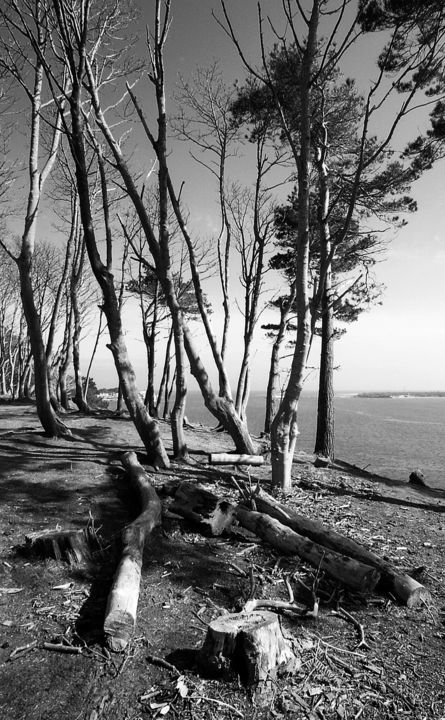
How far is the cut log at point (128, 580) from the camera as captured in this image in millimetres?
2998

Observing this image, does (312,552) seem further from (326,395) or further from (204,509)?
(326,395)

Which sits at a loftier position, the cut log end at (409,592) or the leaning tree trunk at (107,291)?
the leaning tree trunk at (107,291)

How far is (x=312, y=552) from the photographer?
14.6 feet

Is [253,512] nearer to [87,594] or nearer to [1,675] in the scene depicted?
[87,594]

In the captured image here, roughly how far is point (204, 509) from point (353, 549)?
193cm

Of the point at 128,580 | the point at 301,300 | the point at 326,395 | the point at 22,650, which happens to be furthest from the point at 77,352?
the point at 22,650

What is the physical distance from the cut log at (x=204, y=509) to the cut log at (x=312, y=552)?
0.80 feet

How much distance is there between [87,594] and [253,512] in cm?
234

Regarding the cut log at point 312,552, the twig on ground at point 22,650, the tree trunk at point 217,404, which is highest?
the tree trunk at point 217,404

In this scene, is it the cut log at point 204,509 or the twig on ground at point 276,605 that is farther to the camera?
the cut log at point 204,509

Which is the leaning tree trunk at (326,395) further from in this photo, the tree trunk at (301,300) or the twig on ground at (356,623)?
the twig on ground at (356,623)

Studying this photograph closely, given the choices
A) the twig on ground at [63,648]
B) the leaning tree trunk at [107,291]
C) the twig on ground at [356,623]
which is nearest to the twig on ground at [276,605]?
the twig on ground at [356,623]

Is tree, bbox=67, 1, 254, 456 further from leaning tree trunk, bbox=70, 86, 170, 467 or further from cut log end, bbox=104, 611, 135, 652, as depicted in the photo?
cut log end, bbox=104, 611, 135, 652

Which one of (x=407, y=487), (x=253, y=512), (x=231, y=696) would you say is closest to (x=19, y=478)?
(x=253, y=512)
